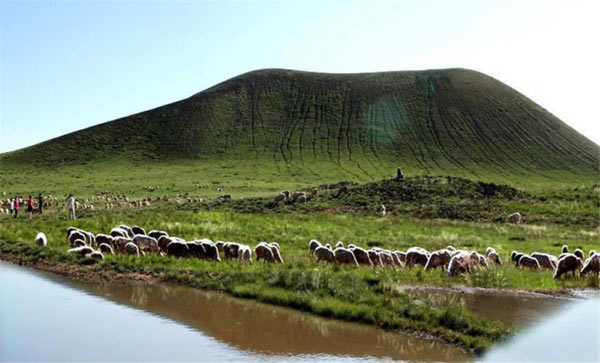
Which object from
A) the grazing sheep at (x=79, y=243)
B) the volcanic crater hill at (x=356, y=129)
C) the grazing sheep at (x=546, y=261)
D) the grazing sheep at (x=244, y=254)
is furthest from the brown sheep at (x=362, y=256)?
the volcanic crater hill at (x=356, y=129)

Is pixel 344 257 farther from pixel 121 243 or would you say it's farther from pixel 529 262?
pixel 121 243

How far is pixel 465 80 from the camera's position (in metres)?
151

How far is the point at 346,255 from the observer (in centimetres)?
2080

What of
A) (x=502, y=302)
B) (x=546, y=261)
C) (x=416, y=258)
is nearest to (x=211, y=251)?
(x=416, y=258)

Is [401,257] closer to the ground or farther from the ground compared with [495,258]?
farther from the ground

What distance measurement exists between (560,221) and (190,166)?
251 ft

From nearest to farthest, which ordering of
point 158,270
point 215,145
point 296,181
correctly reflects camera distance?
point 158,270 → point 296,181 → point 215,145

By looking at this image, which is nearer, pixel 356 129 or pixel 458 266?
pixel 458 266

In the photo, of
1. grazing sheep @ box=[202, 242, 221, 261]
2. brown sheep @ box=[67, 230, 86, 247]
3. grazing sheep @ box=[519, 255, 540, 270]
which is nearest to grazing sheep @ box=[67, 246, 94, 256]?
brown sheep @ box=[67, 230, 86, 247]

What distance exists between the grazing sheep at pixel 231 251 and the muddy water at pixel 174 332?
5629 millimetres

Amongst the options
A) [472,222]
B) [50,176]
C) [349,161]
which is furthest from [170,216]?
[349,161]

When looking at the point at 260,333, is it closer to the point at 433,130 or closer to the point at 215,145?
the point at 215,145

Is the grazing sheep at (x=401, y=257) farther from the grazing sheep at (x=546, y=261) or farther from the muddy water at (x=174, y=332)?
the muddy water at (x=174, y=332)

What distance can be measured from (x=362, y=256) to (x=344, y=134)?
104m
